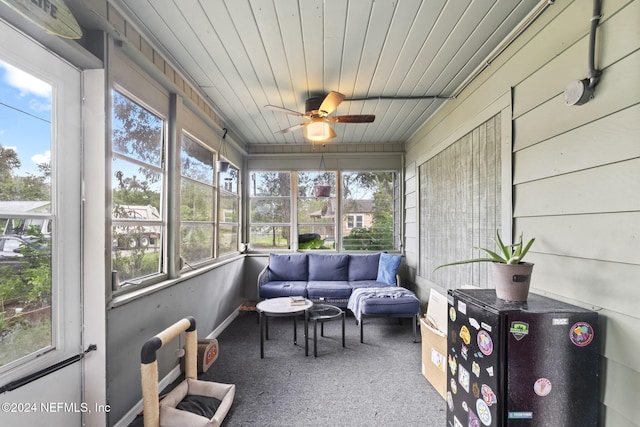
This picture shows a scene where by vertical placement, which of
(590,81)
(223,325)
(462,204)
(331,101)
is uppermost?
(331,101)

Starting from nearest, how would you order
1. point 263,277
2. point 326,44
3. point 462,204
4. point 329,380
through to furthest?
point 326,44 < point 329,380 < point 462,204 < point 263,277

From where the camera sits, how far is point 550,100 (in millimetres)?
1548

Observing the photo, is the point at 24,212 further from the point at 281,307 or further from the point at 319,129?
the point at 319,129

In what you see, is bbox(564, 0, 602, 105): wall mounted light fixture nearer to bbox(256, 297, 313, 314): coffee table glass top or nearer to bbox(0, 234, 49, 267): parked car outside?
bbox(256, 297, 313, 314): coffee table glass top

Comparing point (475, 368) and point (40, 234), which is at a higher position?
point (40, 234)

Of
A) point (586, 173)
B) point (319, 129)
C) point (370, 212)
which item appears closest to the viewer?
point (586, 173)

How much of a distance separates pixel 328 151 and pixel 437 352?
344 centimetres

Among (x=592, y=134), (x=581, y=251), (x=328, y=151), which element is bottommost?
(x=581, y=251)

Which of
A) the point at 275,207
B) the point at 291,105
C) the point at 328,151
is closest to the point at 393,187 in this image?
the point at 328,151

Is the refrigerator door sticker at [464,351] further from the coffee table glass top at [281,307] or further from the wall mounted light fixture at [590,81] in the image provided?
the coffee table glass top at [281,307]

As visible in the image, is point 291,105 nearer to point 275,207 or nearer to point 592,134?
point 275,207

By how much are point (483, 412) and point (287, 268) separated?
3.23 meters

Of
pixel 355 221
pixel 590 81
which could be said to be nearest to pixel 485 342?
pixel 590 81

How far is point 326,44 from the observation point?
6.42 ft
